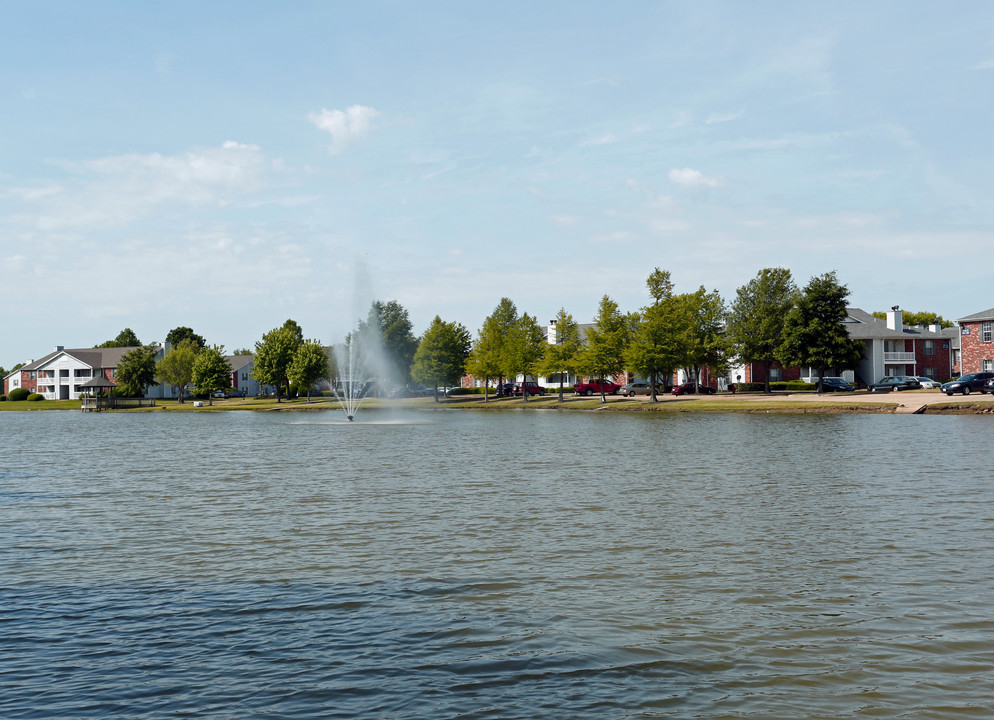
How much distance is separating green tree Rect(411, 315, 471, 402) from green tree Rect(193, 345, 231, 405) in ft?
114

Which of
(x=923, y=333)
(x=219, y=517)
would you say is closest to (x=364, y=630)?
(x=219, y=517)

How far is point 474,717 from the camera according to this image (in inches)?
365

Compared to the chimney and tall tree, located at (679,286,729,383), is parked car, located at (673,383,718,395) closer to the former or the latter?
tall tree, located at (679,286,729,383)

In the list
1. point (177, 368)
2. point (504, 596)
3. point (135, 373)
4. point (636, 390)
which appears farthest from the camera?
point (177, 368)

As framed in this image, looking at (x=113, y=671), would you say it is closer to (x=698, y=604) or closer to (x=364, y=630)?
(x=364, y=630)

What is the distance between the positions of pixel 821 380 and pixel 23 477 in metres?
89.6

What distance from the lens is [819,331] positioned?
99.4m

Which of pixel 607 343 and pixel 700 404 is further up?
pixel 607 343

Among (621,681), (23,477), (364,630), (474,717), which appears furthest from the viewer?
(23,477)

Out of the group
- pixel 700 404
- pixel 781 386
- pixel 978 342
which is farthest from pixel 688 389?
pixel 978 342

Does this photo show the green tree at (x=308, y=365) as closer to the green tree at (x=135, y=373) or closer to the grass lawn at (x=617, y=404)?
the grass lawn at (x=617, y=404)

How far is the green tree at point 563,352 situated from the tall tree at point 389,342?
4357cm

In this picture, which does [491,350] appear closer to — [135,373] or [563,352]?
[563,352]

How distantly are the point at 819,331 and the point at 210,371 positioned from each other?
9557 centimetres
